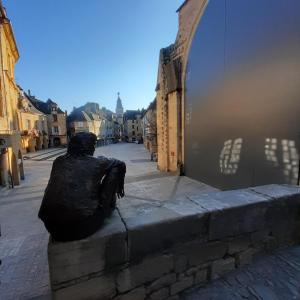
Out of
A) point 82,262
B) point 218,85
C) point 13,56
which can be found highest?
point 13,56

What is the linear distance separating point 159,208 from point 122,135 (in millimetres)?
69994

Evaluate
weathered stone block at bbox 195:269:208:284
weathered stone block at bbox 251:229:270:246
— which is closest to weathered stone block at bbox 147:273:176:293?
weathered stone block at bbox 195:269:208:284

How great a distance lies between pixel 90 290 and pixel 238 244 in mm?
1515

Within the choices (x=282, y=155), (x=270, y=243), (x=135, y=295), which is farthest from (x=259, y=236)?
(x=282, y=155)

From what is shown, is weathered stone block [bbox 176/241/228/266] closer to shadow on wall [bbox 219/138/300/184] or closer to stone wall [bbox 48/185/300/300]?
stone wall [bbox 48/185/300/300]

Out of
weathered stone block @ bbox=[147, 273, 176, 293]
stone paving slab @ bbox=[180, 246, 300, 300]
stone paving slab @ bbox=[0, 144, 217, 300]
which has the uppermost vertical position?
weathered stone block @ bbox=[147, 273, 176, 293]

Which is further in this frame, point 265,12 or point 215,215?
point 265,12

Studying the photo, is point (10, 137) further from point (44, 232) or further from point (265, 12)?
point (265, 12)

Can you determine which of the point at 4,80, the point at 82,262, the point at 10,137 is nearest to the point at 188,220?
the point at 82,262

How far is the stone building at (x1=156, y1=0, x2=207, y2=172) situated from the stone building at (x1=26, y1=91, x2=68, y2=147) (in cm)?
2979

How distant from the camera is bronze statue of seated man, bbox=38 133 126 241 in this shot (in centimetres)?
153

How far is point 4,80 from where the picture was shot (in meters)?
9.91

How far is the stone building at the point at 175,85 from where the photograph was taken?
8719mm

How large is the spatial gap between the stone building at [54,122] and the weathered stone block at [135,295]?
38.6m
